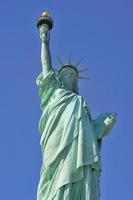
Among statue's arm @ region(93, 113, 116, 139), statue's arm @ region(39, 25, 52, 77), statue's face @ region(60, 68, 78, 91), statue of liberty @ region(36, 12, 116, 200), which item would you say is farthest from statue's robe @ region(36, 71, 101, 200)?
statue's arm @ region(39, 25, 52, 77)

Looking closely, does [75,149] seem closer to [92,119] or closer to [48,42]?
[92,119]

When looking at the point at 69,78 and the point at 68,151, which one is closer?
the point at 68,151

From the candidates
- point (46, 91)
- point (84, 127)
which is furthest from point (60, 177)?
point (46, 91)

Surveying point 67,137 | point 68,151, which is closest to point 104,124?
point 67,137

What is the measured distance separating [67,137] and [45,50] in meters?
2.87

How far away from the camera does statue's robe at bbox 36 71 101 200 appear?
16.0 m

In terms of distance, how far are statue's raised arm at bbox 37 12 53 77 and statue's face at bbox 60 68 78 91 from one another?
0.37m

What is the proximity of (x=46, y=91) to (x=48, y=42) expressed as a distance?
1.45 meters

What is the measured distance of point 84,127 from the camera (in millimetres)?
17062

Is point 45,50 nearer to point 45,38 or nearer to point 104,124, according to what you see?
point 45,38

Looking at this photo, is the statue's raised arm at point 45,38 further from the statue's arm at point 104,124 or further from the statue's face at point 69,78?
the statue's arm at point 104,124

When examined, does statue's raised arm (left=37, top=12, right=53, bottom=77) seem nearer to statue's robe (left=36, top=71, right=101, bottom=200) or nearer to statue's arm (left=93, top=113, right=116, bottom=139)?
statue's robe (left=36, top=71, right=101, bottom=200)

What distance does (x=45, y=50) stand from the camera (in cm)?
1872

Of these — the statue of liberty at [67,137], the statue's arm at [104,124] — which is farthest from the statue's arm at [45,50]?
the statue's arm at [104,124]
